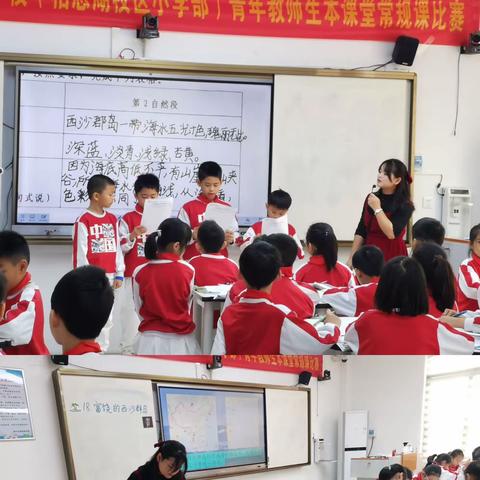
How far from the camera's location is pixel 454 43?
20.1ft

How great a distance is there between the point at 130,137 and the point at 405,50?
209 cm

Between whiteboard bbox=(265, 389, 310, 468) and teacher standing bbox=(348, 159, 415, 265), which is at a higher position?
teacher standing bbox=(348, 159, 415, 265)

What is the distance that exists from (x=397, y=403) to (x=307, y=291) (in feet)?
5.91

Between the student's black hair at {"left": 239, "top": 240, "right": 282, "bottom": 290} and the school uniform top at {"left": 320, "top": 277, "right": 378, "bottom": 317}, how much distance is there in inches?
29.4

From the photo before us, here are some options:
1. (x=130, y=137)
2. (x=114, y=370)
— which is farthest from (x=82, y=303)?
(x=130, y=137)

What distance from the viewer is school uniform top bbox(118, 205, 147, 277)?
5.01 m

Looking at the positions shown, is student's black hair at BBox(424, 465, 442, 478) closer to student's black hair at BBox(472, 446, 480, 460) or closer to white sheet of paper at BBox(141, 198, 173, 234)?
student's black hair at BBox(472, 446, 480, 460)

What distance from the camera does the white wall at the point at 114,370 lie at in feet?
4.68

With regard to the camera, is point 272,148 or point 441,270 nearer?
point 441,270

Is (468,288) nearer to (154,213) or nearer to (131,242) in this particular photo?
(154,213)

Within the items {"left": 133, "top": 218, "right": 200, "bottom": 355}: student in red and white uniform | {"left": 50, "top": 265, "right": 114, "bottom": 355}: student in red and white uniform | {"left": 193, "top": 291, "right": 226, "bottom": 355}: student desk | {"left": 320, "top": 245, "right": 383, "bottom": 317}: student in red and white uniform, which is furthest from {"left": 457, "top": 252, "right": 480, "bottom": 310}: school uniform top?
{"left": 50, "top": 265, "right": 114, "bottom": 355}: student in red and white uniform

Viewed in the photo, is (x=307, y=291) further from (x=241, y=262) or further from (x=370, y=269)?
(x=241, y=262)

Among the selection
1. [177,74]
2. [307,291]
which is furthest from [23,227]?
[307,291]

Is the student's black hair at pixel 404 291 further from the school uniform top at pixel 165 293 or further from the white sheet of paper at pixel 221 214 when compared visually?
the white sheet of paper at pixel 221 214
